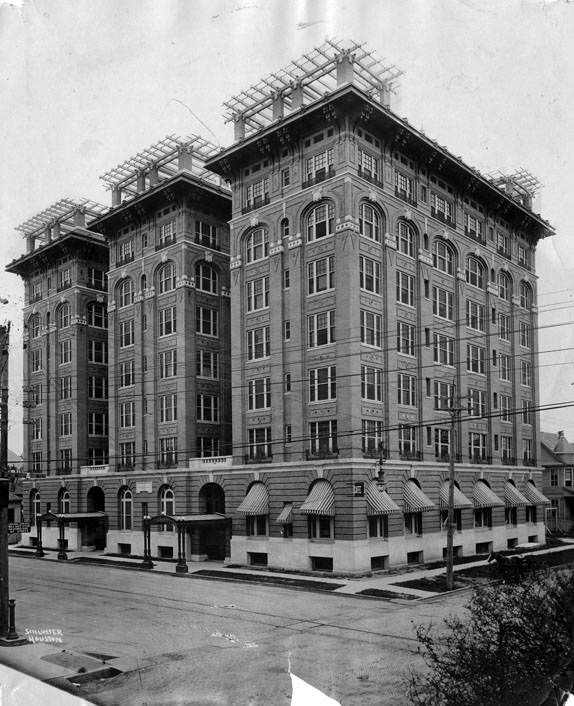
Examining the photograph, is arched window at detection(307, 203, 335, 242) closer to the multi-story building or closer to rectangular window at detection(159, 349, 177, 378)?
the multi-story building

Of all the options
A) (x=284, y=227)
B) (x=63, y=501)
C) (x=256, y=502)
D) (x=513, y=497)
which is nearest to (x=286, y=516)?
(x=256, y=502)

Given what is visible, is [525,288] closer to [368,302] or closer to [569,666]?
[368,302]

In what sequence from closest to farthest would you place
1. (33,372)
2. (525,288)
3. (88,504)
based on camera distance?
1. (525,288)
2. (88,504)
3. (33,372)

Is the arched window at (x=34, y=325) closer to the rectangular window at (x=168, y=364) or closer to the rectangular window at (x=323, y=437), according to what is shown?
the rectangular window at (x=168, y=364)

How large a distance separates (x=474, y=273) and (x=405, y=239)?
7.69 m

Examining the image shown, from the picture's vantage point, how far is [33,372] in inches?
2596

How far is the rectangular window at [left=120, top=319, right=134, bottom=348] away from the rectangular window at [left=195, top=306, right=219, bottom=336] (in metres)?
7.06

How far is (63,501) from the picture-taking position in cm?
6162

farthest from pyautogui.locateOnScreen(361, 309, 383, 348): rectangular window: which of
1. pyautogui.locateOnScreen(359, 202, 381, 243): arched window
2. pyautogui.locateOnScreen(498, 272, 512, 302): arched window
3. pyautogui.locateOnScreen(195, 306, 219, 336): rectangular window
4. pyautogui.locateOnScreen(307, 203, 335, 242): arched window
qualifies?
pyautogui.locateOnScreen(195, 306, 219, 336): rectangular window

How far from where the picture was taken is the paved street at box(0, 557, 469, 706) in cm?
1725

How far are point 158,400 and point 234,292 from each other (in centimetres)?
1127

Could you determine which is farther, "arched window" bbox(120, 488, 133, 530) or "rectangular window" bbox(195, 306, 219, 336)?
"arched window" bbox(120, 488, 133, 530)

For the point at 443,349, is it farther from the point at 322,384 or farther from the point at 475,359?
the point at 322,384

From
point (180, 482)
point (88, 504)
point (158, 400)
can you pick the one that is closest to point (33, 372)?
point (88, 504)
